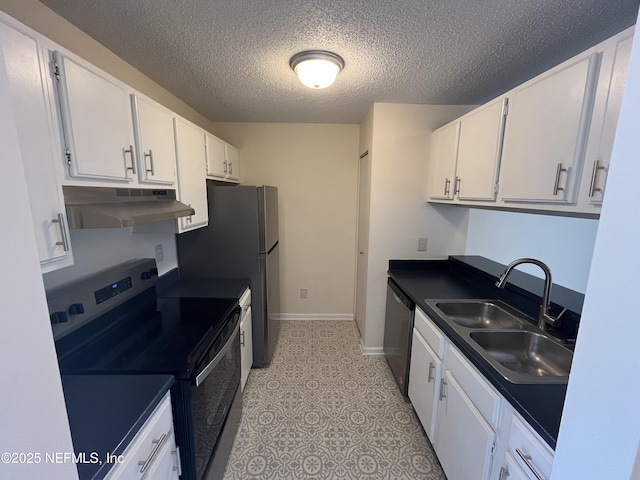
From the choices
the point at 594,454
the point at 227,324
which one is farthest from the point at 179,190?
the point at 594,454

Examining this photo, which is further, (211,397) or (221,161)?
(221,161)

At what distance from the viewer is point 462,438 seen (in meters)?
1.32

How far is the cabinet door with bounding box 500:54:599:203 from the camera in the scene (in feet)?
3.54

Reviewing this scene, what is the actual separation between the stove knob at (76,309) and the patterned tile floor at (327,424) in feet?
4.06

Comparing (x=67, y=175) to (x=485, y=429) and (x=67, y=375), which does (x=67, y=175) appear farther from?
(x=485, y=429)

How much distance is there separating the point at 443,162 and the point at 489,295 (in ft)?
3.57

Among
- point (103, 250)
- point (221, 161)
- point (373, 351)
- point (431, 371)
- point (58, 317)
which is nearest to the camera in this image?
point (58, 317)

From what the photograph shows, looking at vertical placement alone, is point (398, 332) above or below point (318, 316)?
above

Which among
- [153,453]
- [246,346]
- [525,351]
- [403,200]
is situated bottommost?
[246,346]

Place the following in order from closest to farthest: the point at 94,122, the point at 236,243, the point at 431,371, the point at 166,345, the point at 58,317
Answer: the point at 94,122, the point at 58,317, the point at 166,345, the point at 431,371, the point at 236,243

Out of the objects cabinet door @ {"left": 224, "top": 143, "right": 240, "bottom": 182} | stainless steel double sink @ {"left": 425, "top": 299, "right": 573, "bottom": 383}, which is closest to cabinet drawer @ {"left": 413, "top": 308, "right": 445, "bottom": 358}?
stainless steel double sink @ {"left": 425, "top": 299, "right": 573, "bottom": 383}

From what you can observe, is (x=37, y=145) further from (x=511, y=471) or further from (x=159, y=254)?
(x=511, y=471)

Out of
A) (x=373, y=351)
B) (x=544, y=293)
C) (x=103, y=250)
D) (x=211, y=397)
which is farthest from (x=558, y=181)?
(x=103, y=250)

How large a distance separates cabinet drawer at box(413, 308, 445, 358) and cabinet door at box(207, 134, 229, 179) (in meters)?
1.98
